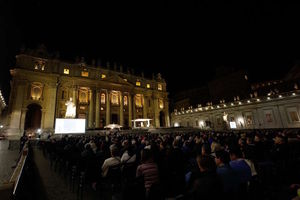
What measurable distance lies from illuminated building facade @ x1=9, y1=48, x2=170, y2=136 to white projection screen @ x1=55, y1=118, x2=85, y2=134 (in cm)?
1112

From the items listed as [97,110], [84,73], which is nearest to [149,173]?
[97,110]

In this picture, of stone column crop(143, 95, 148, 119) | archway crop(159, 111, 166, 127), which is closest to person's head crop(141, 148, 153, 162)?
stone column crop(143, 95, 148, 119)

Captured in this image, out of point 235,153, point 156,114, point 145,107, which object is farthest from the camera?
point 156,114

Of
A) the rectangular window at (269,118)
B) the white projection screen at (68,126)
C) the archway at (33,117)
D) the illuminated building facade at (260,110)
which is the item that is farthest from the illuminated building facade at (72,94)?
the rectangular window at (269,118)

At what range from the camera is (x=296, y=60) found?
1231 inches

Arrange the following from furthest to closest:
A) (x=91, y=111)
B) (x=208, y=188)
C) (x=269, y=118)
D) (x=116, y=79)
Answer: (x=116, y=79) < (x=91, y=111) < (x=269, y=118) < (x=208, y=188)

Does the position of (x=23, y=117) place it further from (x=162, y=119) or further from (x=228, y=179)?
(x=162, y=119)

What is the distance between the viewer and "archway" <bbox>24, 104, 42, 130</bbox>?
2741 centimetres

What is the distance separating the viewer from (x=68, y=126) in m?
19.0

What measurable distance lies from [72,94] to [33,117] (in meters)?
8.52

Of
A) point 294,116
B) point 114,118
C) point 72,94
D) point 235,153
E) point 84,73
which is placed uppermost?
point 84,73

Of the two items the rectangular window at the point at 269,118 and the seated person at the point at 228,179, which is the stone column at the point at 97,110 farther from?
the rectangular window at the point at 269,118

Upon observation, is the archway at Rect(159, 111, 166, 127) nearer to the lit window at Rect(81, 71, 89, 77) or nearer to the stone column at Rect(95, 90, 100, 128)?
the stone column at Rect(95, 90, 100, 128)

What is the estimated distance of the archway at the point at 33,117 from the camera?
89.9 ft
